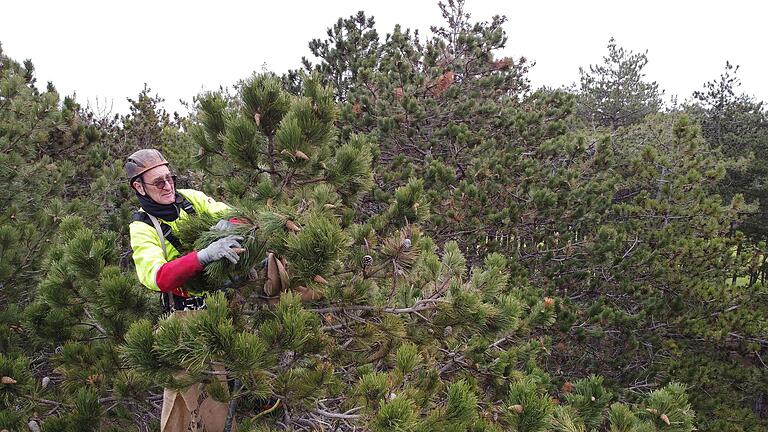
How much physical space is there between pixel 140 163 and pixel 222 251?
2.91 ft

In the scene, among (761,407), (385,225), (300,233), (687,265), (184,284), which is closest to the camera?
(300,233)

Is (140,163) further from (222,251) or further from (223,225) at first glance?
(222,251)

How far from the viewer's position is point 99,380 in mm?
2291

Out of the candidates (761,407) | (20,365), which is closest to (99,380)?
(20,365)

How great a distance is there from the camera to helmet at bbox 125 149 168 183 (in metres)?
2.16

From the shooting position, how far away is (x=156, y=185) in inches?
85.4

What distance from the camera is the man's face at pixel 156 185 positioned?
217cm

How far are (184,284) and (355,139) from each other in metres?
1.21

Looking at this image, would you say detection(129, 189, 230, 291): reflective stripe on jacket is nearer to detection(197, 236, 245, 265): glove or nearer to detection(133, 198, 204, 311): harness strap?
detection(133, 198, 204, 311): harness strap

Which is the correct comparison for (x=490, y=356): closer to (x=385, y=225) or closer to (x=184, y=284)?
(x=385, y=225)

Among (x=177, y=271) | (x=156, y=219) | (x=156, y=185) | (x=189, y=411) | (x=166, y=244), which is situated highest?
(x=156, y=185)

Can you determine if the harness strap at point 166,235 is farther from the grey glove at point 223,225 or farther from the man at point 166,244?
the grey glove at point 223,225

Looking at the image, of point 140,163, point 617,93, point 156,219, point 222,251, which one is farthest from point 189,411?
point 617,93

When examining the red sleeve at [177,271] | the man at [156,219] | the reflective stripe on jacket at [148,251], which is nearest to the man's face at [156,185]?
the man at [156,219]
